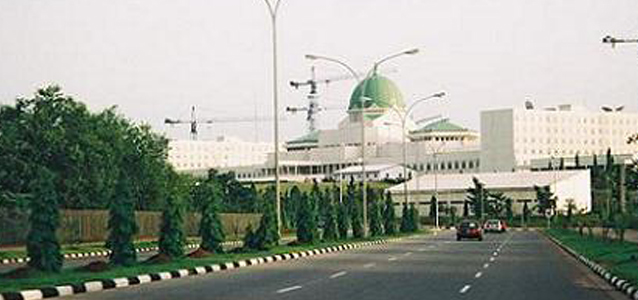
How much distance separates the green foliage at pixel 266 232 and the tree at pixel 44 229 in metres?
15.6

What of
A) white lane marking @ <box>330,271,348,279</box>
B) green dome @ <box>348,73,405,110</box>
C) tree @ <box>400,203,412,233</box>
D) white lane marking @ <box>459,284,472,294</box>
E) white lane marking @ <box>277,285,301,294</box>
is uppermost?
green dome @ <box>348,73,405,110</box>

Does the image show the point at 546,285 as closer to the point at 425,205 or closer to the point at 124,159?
the point at 124,159

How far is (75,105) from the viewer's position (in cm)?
6531

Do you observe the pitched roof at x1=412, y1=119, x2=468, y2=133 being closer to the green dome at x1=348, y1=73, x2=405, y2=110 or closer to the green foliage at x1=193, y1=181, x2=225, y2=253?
the green dome at x1=348, y1=73, x2=405, y2=110

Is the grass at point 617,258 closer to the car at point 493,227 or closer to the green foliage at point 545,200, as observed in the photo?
the car at point 493,227

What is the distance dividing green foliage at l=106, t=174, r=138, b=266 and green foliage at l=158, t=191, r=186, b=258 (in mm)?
2758

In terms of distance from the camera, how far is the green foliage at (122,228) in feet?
98.4

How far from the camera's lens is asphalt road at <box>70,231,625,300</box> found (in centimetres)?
2077

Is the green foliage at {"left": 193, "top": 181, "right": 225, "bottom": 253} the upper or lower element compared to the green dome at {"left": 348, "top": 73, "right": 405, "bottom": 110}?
lower

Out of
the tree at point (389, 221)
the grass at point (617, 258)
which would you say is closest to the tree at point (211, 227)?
the grass at point (617, 258)

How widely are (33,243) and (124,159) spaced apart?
46.8 m

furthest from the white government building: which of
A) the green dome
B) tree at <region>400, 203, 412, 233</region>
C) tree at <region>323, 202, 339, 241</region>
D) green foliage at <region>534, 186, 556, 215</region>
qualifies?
tree at <region>323, 202, 339, 241</region>

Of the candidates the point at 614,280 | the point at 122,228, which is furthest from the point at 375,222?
the point at 614,280

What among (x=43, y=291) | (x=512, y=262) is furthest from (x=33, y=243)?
(x=512, y=262)
